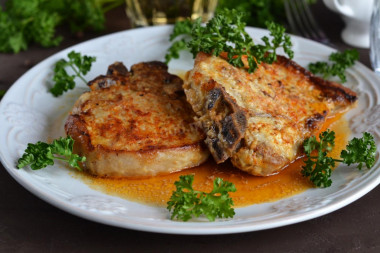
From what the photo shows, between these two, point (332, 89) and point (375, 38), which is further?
point (375, 38)

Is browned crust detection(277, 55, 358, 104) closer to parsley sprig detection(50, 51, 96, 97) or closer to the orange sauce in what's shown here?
the orange sauce

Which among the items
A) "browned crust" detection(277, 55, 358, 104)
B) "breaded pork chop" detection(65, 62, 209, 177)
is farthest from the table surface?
"browned crust" detection(277, 55, 358, 104)

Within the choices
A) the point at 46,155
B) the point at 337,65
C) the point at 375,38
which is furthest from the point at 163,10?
the point at 46,155

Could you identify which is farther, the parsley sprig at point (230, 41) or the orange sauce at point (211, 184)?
the parsley sprig at point (230, 41)

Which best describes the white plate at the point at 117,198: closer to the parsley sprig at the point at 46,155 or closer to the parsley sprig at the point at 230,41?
the parsley sprig at the point at 46,155

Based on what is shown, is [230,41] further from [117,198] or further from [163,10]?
[163,10]

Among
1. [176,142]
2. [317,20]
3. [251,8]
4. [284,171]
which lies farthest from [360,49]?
[176,142]

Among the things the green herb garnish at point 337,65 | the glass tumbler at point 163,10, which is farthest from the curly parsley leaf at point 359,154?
the glass tumbler at point 163,10
